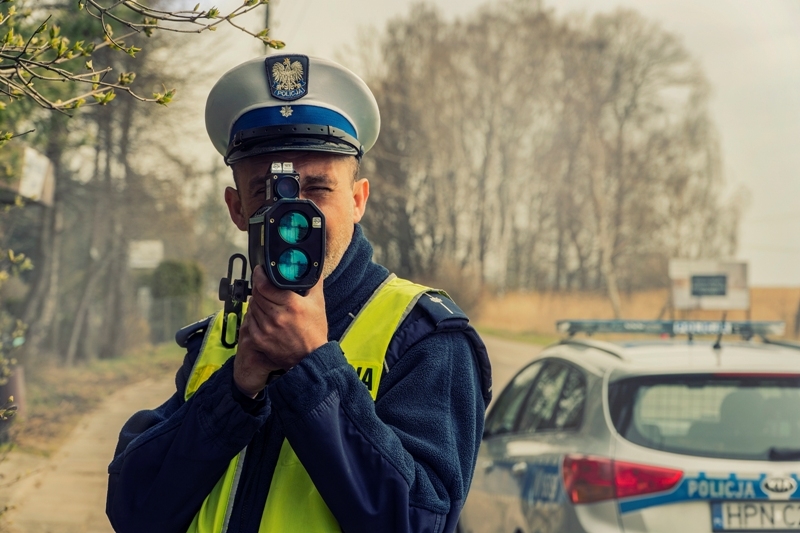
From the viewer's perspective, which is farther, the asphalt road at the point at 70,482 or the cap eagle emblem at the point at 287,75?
the asphalt road at the point at 70,482

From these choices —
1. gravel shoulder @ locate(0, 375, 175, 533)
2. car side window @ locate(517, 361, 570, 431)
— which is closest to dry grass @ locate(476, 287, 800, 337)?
gravel shoulder @ locate(0, 375, 175, 533)

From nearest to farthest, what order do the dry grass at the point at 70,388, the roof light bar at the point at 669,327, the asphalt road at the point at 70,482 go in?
the roof light bar at the point at 669,327
the asphalt road at the point at 70,482
the dry grass at the point at 70,388

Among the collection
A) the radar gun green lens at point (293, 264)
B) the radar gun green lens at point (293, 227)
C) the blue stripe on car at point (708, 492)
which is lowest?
the blue stripe on car at point (708, 492)

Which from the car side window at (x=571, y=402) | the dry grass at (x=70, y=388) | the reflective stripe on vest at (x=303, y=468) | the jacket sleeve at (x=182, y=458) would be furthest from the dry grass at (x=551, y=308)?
the jacket sleeve at (x=182, y=458)

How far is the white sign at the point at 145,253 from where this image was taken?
21.8m

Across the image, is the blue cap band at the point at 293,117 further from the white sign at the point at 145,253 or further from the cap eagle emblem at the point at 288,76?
the white sign at the point at 145,253

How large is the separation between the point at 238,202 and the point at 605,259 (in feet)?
119

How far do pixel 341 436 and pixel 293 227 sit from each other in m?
0.35

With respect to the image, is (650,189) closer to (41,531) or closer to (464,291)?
(464,291)

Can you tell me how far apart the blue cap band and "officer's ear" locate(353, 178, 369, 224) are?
0.11 m

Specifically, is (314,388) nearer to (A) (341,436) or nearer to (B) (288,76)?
(A) (341,436)

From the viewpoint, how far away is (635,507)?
3.96 meters

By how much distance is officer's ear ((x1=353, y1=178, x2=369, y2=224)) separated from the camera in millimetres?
2023

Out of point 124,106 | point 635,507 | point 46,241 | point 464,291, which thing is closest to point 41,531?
point 635,507
